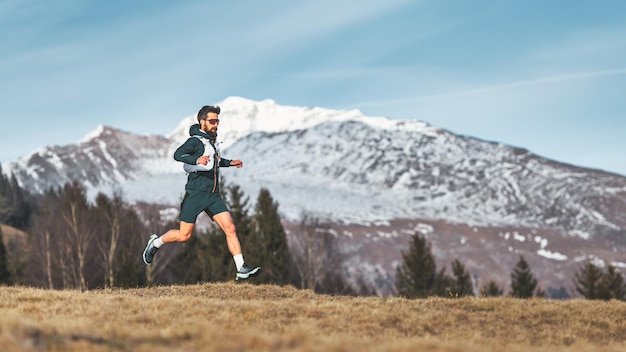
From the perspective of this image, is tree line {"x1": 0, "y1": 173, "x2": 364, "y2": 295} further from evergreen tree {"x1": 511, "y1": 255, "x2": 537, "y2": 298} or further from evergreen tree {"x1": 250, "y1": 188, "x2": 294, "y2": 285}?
evergreen tree {"x1": 511, "y1": 255, "x2": 537, "y2": 298}

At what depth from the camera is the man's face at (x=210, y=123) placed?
46.6 ft

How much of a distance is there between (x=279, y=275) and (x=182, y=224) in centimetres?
6073

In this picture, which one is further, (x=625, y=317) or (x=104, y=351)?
(x=625, y=317)

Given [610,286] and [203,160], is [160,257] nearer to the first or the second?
[610,286]

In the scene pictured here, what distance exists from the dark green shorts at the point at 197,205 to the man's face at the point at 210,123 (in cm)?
129

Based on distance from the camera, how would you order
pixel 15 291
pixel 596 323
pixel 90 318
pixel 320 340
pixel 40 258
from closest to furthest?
pixel 320 340 → pixel 90 318 → pixel 596 323 → pixel 15 291 → pixel 40 258

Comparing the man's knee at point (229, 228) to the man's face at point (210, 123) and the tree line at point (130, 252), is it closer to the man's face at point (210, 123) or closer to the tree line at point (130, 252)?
the man's face at point (210, 123)

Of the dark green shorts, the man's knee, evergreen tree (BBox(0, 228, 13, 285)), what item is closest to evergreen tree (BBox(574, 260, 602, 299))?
evergreen tree (BBox(0, 228, 13, 285))

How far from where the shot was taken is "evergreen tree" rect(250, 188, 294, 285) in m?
72.6

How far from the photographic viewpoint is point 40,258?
229ft

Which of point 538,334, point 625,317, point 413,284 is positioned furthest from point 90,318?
point 413,284

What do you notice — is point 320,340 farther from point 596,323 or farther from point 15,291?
point 15,291

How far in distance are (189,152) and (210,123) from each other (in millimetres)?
764

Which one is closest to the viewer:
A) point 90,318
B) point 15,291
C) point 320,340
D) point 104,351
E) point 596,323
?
point 104,351
